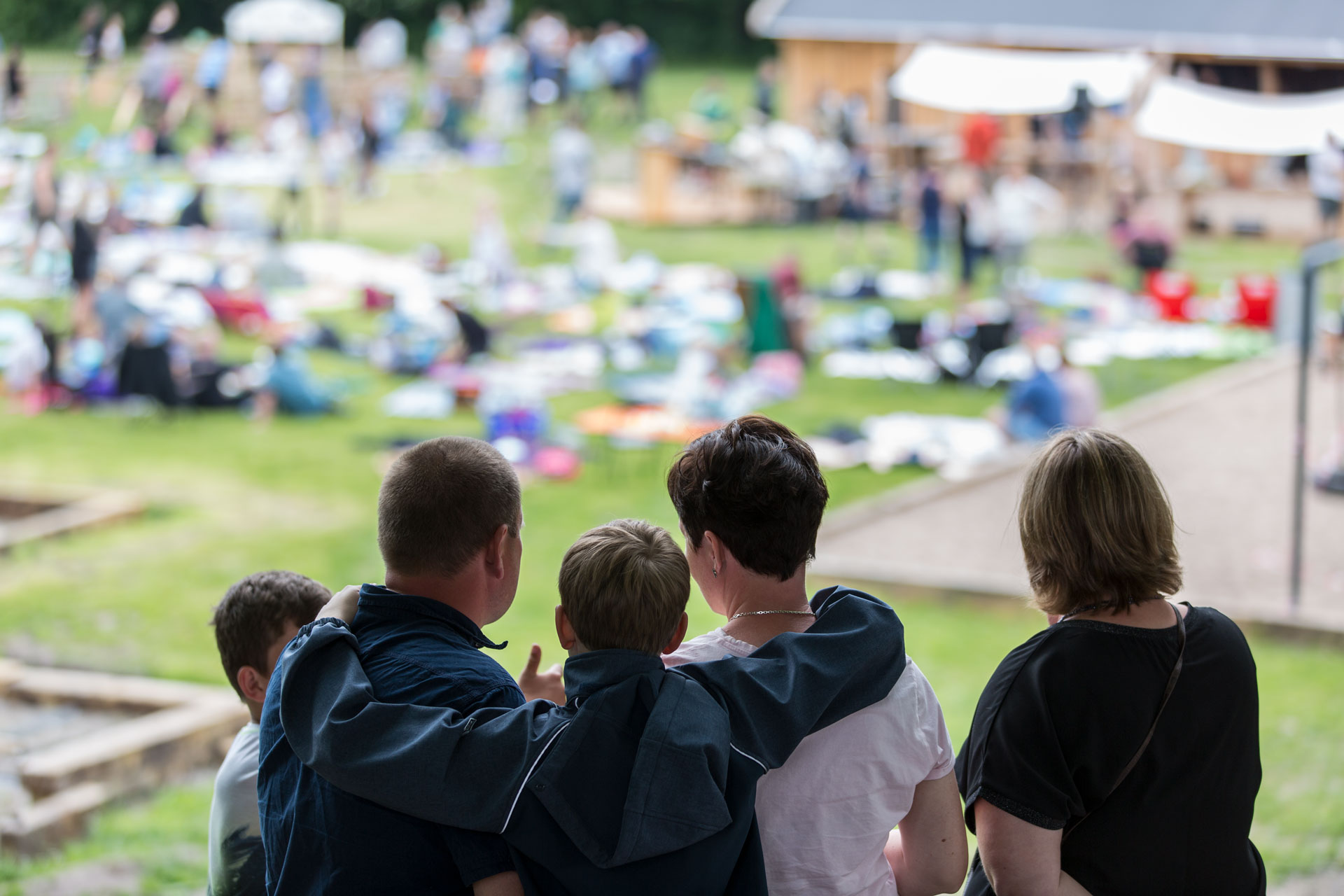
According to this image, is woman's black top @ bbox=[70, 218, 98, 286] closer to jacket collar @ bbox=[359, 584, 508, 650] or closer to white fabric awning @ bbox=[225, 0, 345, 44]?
white fabric awning @ bbox=[225, 0, 345, 44]

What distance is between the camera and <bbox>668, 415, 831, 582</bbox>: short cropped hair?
222cm

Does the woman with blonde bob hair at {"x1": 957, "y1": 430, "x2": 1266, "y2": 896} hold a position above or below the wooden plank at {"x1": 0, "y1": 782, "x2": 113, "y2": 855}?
above

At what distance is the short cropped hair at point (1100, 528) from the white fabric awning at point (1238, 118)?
3235 millimetres

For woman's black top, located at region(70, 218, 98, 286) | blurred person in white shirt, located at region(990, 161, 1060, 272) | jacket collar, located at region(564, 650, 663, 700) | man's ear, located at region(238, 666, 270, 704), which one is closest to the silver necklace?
jacket collar, located at region(564, 650, 663, 700)

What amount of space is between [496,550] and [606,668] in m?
0.34

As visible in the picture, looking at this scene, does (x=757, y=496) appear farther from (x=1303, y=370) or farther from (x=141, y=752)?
(x=1303, y=370)

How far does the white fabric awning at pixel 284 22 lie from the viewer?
2459 cm

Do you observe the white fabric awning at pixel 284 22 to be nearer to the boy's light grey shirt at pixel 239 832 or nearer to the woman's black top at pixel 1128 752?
the boy's light grey shirt at pixel 239 832

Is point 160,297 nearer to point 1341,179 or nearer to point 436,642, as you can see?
point 436,642

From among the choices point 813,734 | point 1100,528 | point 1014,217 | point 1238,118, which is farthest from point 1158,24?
point 1014,217

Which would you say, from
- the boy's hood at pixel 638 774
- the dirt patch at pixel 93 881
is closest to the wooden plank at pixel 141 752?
the dirt patch at pixel 93 881

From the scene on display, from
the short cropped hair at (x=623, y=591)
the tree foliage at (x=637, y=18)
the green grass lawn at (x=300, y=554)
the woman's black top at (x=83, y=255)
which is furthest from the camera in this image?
the tree foliage at (x=637, y=18)

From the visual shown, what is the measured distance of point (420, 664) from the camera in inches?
84.4

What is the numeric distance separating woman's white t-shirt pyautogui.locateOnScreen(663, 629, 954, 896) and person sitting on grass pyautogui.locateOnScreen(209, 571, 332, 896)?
3.04ft
